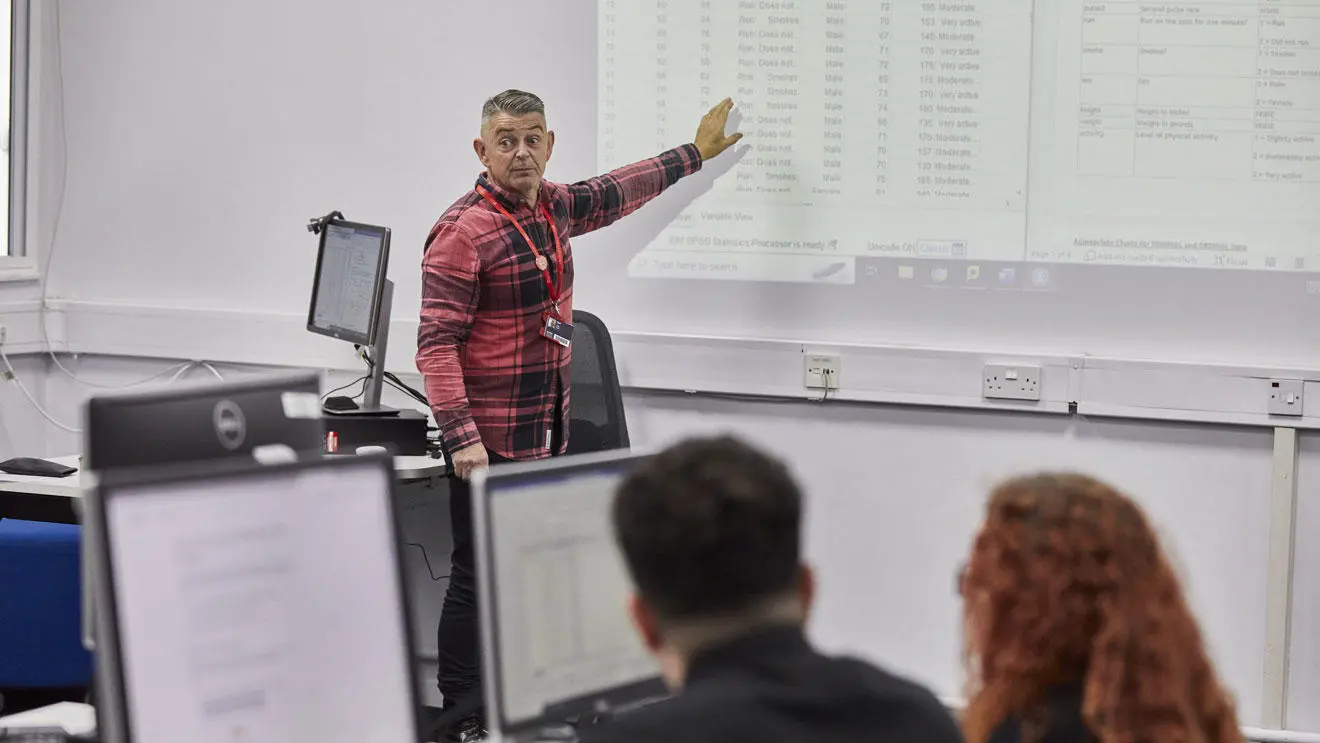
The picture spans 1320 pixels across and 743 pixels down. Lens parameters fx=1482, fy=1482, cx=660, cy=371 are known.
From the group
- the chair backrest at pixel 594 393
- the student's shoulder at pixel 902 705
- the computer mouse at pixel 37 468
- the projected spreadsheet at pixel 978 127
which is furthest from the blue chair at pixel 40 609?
the student's shoulder at pixel 902 705

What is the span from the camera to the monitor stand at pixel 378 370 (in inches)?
151

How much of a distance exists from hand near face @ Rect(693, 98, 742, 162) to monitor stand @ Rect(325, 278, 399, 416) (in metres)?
0.90

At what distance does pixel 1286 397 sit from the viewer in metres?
3.45

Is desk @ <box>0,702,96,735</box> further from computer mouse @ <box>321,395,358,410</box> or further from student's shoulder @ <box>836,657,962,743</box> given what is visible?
computer mouse @ <box>321,395,358,410</box>

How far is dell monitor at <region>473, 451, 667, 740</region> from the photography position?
1.83m

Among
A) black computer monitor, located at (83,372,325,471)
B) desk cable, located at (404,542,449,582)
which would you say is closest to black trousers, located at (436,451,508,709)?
desk cable, located at (404,542,449,582)

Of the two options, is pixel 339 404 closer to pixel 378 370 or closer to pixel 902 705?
pixel 378 370

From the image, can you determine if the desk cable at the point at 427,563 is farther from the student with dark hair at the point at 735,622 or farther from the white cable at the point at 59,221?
the student with dark hair at the point at 735,622

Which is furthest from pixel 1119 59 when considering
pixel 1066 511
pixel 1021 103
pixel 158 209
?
pixel 158 209

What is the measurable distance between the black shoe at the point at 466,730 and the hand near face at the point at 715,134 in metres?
1.54

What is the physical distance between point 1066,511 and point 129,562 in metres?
0.97

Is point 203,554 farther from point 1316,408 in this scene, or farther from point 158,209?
point 158,209

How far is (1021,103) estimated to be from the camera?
363 centimetres

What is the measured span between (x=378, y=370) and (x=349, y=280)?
270mm
